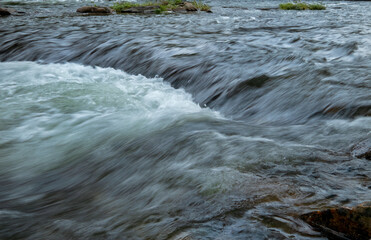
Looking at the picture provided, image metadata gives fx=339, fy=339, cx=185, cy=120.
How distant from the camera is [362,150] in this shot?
2629 mm

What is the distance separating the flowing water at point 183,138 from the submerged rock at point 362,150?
6cm

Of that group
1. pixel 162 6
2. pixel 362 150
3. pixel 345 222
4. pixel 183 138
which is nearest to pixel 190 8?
pixel 162 6

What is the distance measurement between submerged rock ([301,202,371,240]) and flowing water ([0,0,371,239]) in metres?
0.06

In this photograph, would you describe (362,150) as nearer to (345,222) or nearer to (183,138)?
(345,222)

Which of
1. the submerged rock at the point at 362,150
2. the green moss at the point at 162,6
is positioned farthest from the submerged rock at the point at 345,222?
the green moss at the point at 162,6

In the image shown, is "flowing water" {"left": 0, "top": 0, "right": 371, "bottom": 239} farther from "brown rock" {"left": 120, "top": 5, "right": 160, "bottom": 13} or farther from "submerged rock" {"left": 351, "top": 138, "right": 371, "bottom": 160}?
"brown rock" {"left": 120, "top": 5, "right": 160, "bottom": 13}

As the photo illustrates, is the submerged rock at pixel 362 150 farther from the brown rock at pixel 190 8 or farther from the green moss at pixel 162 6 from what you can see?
the brown rock at pixel 190 8

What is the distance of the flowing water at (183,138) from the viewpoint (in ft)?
6.70

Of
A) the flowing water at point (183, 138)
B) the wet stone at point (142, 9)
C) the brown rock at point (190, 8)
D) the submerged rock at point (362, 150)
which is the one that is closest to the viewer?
the flowing water at point (183, 138)

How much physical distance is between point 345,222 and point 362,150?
1.20 metres

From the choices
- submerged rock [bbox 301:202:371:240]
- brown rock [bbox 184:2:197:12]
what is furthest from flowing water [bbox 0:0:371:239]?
brown rock [bbox 184:2:197:12]

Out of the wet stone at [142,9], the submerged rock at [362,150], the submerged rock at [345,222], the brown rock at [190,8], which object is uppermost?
the brown rock at [190,8]

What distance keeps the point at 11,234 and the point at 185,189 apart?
1133 mm

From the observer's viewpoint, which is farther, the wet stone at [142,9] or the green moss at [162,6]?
the green moss at [162,6]
